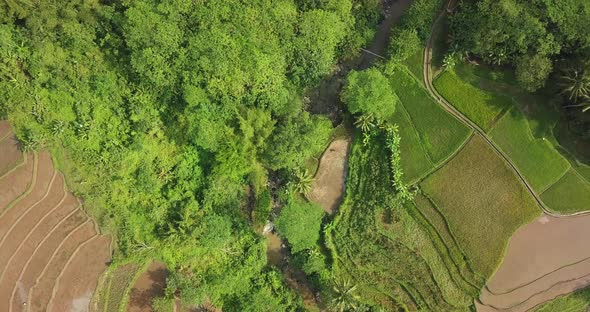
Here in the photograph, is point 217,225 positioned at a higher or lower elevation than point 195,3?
lower

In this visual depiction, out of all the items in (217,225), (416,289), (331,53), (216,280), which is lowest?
(416,289)

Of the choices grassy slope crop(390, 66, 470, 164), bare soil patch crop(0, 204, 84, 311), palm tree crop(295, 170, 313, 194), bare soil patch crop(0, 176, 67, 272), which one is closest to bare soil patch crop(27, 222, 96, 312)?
bare soil patch crop(0, 204, 84, 311)

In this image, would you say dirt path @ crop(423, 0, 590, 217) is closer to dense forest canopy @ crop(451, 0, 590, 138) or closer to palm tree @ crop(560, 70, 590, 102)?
dense forest canopy @ crop(451, 0, 590, 138)

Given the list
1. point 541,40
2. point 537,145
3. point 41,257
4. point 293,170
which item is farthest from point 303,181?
point 41,257

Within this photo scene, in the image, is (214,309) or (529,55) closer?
(529,55)

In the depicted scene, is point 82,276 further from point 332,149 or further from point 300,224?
point 332,149

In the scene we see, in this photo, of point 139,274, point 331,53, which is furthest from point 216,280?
point 331,53

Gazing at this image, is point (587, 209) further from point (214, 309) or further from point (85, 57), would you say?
point (85, 57)
